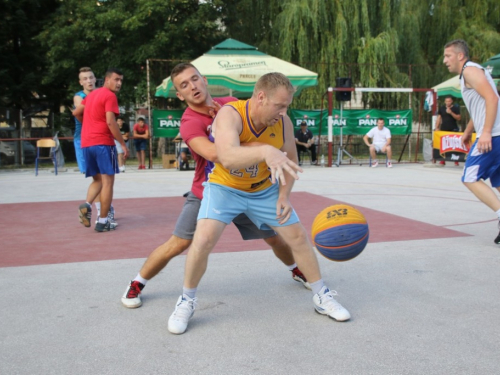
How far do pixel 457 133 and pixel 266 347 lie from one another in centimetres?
1457

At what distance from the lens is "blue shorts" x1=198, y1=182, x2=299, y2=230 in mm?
3668

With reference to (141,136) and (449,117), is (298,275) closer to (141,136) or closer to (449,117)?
(449,117)

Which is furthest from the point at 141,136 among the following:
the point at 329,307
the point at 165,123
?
the point at 329,307

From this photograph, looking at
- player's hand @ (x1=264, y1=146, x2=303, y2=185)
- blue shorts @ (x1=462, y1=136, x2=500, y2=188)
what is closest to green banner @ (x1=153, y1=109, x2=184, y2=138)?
blue shorts @ (x1=462, y1=136, x2=500, y2=188)

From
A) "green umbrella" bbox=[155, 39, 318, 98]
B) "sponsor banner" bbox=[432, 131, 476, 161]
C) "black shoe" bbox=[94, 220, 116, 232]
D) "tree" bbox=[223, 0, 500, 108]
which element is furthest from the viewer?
"tree" bbox=[223, 0, 500, 108]

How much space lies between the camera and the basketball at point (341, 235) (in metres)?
3.92

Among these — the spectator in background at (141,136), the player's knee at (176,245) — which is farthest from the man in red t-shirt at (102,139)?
the spectator in background at (141,136)

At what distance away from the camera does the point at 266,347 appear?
3275 millimetres

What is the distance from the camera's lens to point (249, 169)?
364 cm

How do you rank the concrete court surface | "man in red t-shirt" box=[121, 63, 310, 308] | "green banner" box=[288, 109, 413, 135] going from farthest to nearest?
"green banner" box=[288, 109, 413, 135]
"man in red t-shirt" box=[121, 63, 310, 308]
the concrete court surface

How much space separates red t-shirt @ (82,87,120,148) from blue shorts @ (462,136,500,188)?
13.8 ft

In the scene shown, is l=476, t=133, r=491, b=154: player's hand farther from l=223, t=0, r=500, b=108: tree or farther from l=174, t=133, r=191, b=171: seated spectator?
l=223, t=0, r=500, b=108: tree

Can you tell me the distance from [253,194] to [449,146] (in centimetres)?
1448

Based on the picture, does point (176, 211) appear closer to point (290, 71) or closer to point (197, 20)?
point (290, 71)
